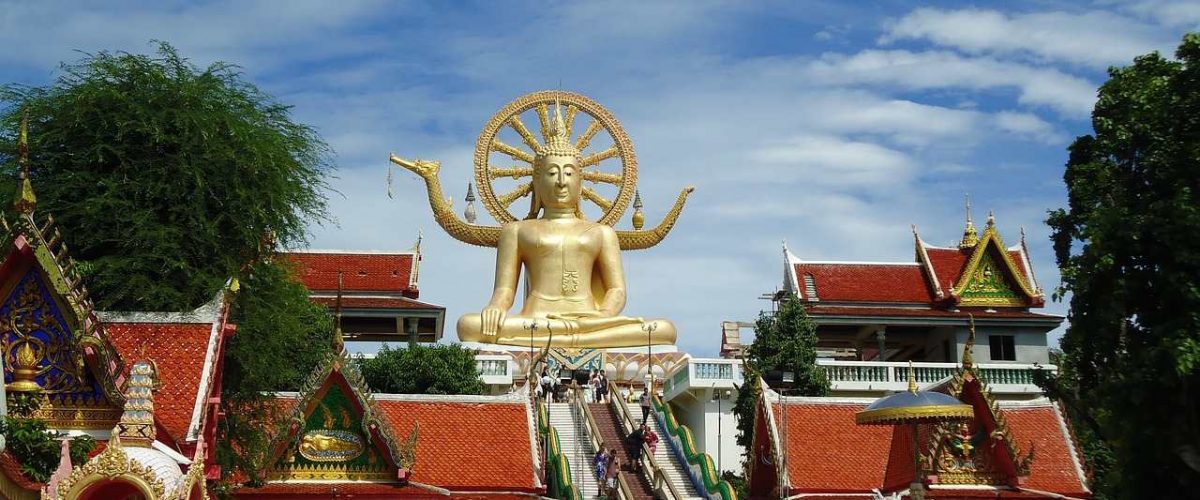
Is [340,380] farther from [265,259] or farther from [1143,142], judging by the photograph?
[1143,142]

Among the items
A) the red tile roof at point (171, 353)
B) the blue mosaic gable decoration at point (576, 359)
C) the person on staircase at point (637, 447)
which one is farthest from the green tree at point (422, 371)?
the red tile roof at point (171, 353)

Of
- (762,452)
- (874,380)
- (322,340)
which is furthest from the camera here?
(874,380)

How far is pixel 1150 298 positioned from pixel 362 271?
1103 inches

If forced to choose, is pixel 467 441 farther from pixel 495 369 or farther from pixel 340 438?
pixel 495 369

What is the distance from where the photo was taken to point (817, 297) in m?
37.2

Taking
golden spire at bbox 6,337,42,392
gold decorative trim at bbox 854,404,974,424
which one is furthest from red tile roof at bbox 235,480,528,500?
gold decorative trim at bbox 854,404,974,424

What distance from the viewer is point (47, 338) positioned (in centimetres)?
1134

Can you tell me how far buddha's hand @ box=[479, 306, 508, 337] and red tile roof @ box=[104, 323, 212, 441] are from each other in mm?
21164

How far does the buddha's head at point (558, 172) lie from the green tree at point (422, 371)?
670cm

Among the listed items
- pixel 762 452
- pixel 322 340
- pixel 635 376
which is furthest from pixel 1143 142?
pixel 635 376

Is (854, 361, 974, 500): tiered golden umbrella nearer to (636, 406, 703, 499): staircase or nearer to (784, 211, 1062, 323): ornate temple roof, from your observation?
(636, 406, 703, 499): staircase

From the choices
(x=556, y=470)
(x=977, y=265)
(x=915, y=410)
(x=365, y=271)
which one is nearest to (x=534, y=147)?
(x=365, y=271)

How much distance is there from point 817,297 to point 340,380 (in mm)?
23294

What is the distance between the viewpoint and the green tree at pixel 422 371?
29062mm
